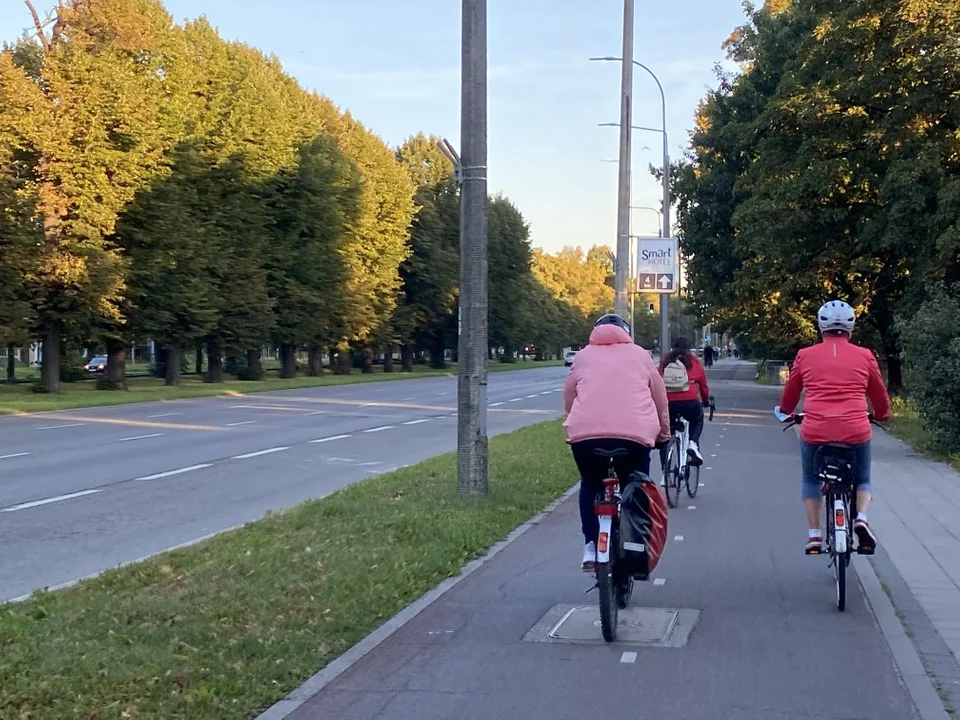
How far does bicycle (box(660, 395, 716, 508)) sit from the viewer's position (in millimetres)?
12182

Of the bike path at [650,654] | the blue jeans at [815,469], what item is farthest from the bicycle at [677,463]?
the blue jeans at [815,469]

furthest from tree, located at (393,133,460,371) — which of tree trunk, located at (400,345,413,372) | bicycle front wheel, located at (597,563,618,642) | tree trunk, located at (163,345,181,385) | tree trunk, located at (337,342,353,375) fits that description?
bicycle front wheel, located at (597,563,618,642)

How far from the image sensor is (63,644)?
5914mm

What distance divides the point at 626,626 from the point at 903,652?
152cm

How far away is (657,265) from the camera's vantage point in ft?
79.6

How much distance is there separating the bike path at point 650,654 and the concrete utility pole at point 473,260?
1987 mm

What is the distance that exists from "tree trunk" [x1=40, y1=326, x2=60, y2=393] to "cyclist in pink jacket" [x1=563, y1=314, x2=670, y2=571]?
36119mm

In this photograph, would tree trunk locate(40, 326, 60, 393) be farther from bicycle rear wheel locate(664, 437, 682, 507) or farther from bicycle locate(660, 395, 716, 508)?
bicycle rear wheel locate(664, 437, 682, 507)

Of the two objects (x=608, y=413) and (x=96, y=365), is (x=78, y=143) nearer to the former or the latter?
(x=608, y=413)

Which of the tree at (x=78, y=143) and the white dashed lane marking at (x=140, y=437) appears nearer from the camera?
the white dashed lane marking at (x=140, y=437)

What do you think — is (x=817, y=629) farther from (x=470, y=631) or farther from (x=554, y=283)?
(x=554, y=283)

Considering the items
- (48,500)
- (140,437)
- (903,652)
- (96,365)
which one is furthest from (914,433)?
(96,365)

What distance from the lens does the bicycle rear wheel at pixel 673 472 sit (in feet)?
40.2

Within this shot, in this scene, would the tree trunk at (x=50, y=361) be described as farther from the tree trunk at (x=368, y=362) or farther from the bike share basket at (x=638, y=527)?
the bike share basket at (x=638, y=527)
